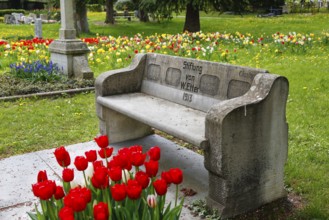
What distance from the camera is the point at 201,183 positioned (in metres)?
4.10

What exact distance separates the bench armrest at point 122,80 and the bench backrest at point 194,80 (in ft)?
0.27

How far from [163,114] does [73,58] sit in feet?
A: 17.5

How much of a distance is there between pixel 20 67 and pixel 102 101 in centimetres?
459

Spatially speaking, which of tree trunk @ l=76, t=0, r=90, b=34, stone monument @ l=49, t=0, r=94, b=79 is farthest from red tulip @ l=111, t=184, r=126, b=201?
tree trunk @ l=76, t=0, r=90, b=34

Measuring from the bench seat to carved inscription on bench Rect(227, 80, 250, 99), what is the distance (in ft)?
1.22

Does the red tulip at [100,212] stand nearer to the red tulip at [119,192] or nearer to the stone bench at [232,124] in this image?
the red tulip at [119,192]

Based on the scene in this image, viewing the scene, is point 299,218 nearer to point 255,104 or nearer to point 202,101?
point 255,104

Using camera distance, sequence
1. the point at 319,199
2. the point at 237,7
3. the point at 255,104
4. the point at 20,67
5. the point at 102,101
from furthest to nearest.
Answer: the point at 237,7, the point at 20,67, the point at 102,101, the point at 319,199, the point at 255,104

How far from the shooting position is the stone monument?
888 cm

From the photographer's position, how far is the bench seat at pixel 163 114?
3648mm

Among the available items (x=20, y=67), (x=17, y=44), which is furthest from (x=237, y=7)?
(x=20, y=67)

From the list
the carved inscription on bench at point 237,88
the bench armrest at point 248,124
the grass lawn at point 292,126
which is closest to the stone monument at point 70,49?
the grass lawn at point 292,126

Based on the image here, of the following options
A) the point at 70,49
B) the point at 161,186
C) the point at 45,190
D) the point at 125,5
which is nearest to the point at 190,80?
the point at 161,186

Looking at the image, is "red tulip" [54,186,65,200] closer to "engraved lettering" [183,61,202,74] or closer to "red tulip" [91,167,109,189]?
"red tulip" [91,167,109,189]
